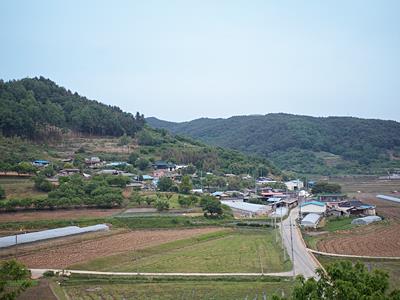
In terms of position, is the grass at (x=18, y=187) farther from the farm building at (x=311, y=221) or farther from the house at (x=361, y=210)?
the house at (x=361, y=210)

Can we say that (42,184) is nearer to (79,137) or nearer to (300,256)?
(300,256)

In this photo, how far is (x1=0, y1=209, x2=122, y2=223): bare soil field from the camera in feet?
112

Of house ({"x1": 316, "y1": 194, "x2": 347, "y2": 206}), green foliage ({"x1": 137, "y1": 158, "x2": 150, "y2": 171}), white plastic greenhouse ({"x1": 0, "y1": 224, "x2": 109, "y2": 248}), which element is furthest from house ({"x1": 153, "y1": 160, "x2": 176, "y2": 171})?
white plastic greenhouse ({"x1": 0, "y1": 224, "x2": 109, "y2": 248})

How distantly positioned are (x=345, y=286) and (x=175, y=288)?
10266 mm

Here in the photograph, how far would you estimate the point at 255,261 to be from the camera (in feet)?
78.7

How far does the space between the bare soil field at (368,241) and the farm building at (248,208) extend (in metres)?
10.5

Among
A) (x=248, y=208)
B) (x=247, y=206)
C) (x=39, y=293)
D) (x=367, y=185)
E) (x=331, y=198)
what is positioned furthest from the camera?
(x=367, y=185)

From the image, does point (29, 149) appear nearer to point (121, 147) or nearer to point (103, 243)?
point (121, 147)

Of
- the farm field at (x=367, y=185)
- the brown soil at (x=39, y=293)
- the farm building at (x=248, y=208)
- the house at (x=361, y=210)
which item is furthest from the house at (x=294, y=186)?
the brown soil at (x=39, y=293)

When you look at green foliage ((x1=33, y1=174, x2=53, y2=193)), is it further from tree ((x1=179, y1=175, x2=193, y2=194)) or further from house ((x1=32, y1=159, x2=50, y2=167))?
tree ((x1=179, y1=175, x2=193, y2=194))

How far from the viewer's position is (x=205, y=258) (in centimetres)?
2489

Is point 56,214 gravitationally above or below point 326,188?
below

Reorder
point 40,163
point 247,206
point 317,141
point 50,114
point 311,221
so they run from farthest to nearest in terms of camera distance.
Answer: point 317,141 → point 50,114 → point 40,163 → point 247,206 → point 311,221

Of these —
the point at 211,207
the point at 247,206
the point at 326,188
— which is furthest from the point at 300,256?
the point at 326,188
